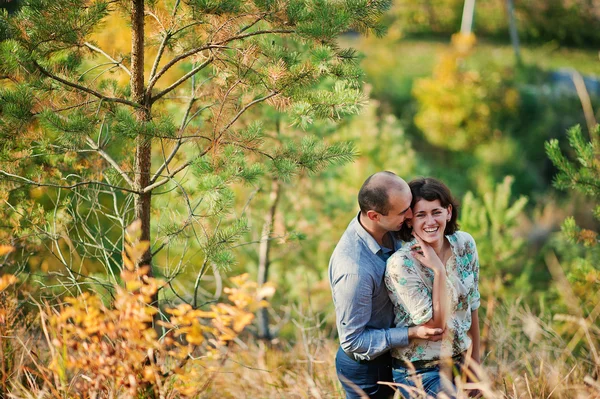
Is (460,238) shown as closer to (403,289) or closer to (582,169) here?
(403,289)

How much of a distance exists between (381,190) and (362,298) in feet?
1.51

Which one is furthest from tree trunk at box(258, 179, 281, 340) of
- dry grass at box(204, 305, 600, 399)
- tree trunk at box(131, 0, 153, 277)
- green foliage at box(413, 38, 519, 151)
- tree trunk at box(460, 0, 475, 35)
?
tree trunk at box(460, 0, 475, 35)

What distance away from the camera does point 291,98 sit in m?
2.64

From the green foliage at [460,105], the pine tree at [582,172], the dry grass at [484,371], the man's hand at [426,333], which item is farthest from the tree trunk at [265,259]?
the green foliage at [460,105]

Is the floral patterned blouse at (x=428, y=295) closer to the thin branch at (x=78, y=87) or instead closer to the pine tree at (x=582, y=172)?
the pine tree at (x=582, y=172)

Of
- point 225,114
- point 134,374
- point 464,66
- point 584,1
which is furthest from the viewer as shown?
point 584,1

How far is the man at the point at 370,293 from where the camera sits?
8.30ft

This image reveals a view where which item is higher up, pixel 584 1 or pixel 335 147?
pixel 584 1

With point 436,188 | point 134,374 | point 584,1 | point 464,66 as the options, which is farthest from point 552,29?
point 134,374

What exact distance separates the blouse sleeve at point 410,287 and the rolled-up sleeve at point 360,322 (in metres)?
0.09

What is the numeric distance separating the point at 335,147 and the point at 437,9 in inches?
612

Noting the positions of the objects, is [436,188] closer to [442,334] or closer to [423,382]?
[442,334]

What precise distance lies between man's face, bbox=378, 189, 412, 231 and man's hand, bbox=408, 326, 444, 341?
44 centimetres

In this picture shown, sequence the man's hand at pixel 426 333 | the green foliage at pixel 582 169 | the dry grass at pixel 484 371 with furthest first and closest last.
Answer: the green foliage at pixel 582 169 < the dry grass at pixel 484 371 < the man's hand at pixel 426 333
